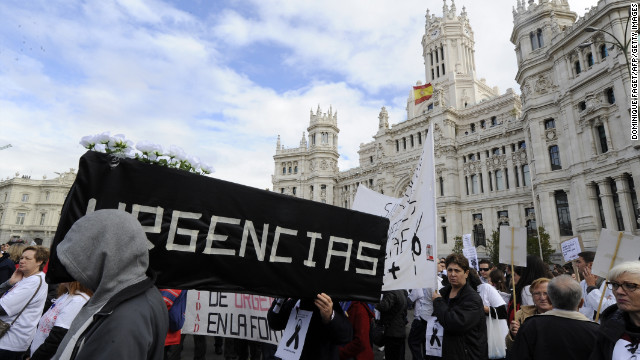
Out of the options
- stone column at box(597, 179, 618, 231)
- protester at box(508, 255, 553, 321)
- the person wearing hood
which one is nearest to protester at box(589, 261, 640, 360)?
protester at box(508, 255, 553, 321)

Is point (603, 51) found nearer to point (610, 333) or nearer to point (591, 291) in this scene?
point (591, 291)

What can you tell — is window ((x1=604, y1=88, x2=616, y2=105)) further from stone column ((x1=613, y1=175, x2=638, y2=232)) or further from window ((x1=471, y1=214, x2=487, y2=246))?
window ((x1=471, y1=214, x2=487, y2=246))

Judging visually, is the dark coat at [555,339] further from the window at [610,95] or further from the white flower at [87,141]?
the window at [610,95]

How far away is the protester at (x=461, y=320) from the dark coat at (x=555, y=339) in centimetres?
86

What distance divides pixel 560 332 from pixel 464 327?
1202mm

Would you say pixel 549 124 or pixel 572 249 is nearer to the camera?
pixel 572 249

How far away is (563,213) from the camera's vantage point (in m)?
27.0

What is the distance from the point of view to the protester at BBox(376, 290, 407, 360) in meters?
6.20

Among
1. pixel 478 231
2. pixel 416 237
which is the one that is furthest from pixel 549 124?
pixel 416 237

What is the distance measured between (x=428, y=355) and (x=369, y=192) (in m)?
3.56

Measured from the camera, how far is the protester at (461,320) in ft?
13.8

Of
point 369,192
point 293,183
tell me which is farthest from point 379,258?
point 293,183

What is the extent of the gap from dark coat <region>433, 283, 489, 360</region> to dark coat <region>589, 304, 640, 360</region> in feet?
4.79

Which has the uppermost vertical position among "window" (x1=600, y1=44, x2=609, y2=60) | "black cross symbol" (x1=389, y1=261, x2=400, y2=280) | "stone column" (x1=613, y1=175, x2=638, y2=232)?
"window" (x1=600, y1=44, x2=609, y2=60)
